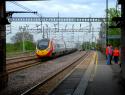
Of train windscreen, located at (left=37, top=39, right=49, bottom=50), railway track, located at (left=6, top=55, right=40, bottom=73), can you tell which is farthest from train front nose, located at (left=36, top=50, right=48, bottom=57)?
railway track, located at (left=6, top=55, right=40, bottom=73)

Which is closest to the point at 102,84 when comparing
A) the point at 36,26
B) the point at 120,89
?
the point at 120,89

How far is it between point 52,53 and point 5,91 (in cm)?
3211

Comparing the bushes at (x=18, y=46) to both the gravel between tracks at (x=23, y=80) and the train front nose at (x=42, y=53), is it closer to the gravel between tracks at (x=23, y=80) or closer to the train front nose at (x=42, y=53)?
the train front nose at (x=42, y=53)

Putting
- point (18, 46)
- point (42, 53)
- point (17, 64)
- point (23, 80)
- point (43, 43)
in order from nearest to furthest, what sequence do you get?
point (23, 80) → point (17, 64) → point (42, 53) → point (43, 43) → point (18, 46)

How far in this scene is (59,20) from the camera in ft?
229

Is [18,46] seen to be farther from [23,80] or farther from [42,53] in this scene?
[23,80]

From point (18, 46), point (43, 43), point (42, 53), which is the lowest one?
point (42, 53)

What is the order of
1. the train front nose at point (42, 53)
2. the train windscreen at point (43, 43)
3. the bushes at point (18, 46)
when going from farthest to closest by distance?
the bushes at point (18, 46) < the train windscreen at point (43, 43) < the train front nose at point (42, 53)

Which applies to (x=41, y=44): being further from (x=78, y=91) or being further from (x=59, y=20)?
(x=78, y=91)

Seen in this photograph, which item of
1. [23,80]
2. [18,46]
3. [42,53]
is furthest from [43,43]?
[18,46]

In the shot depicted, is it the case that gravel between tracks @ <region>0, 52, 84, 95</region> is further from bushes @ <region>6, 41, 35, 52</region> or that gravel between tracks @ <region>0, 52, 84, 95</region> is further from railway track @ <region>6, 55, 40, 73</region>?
bushes @ <region>6, 41, 35, 52</region>

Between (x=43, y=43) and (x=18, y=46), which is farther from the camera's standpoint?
(x=18, y=46)

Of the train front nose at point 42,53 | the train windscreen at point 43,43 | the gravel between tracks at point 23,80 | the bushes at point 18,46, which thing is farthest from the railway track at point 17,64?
the bushes at point 18,46

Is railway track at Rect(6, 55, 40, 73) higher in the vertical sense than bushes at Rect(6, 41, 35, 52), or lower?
lower
